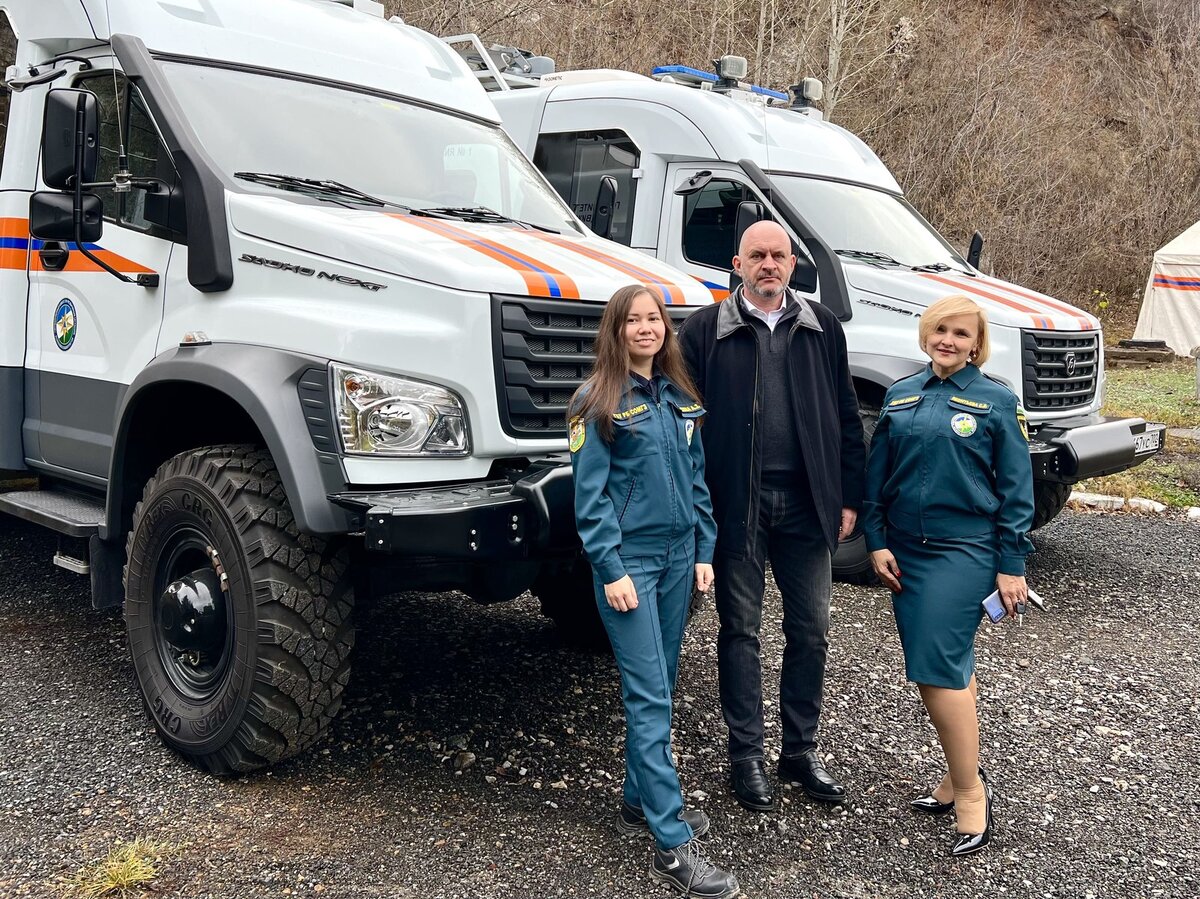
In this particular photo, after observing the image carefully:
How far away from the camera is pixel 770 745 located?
4.32 metres

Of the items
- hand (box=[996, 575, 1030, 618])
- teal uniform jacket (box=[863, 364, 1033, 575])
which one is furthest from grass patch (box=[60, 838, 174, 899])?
hand (box=[996, 575, 1030, 618])

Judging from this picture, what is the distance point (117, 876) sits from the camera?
10.4 feet

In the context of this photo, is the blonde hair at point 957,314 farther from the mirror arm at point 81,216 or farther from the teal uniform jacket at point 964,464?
the mirror arm at point 81,216

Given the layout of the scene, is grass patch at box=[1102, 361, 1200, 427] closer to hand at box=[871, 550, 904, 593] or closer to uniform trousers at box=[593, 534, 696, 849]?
hand at box=[871, 550, 904, 593]

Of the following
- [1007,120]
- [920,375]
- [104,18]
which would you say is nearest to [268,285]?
[104,18]

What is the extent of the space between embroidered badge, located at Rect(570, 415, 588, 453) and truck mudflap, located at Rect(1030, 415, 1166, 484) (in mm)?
3574

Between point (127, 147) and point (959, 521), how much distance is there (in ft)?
11.1

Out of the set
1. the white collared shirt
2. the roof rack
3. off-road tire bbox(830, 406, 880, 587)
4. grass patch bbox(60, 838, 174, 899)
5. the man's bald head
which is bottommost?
grass patch bbox(60, 838, 174, 899)

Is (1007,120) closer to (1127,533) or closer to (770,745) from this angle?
(1127,533)

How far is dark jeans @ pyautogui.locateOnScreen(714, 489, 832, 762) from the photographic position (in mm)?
3725

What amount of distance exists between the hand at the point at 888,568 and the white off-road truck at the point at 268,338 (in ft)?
3.43

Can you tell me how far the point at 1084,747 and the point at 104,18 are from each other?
189 inches

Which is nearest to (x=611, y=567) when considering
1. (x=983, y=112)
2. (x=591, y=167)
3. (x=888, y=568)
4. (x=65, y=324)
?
(x=888, y=568)

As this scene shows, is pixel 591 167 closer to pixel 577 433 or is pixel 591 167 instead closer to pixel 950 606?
pixel 577 433
